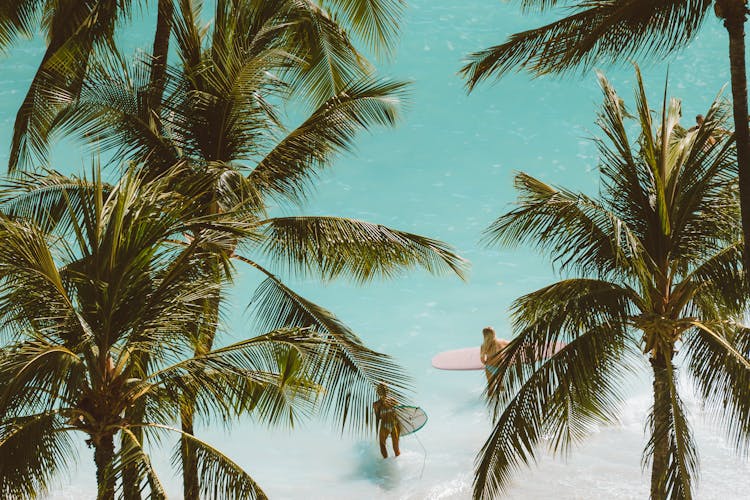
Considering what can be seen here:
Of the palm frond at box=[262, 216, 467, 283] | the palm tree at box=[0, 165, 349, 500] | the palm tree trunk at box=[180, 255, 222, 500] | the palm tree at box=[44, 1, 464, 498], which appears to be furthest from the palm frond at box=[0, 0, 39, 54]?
the palm tree trunk at box=[180, 255, 222, 500]

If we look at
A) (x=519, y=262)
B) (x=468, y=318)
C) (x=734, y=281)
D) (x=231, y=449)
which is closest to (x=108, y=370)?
(x=734, y=281)

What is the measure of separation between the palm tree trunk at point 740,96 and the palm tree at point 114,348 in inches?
143

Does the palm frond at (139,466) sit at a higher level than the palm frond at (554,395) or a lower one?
lower

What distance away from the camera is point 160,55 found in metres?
9.96

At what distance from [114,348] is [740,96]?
5.48m

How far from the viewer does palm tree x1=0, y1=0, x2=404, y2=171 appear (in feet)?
30.9

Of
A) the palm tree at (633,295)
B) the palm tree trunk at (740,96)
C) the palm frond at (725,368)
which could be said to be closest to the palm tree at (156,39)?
the palm tree at (633,295)

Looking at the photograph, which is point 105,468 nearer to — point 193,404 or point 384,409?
point 193,404

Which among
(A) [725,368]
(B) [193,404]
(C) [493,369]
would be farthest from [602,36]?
(B) [193,404]

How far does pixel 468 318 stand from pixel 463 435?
856cm

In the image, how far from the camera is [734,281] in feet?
24.8

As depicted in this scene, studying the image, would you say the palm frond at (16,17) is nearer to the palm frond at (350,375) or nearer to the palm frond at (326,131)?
the palm frond at (326,131)

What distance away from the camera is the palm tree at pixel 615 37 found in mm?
6613

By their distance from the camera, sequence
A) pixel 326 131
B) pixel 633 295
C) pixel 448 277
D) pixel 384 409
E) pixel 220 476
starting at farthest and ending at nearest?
pixel 448 277 → pixel 326 131 → pixel 384 409 → pixel 633 295 → pixel 220 476
